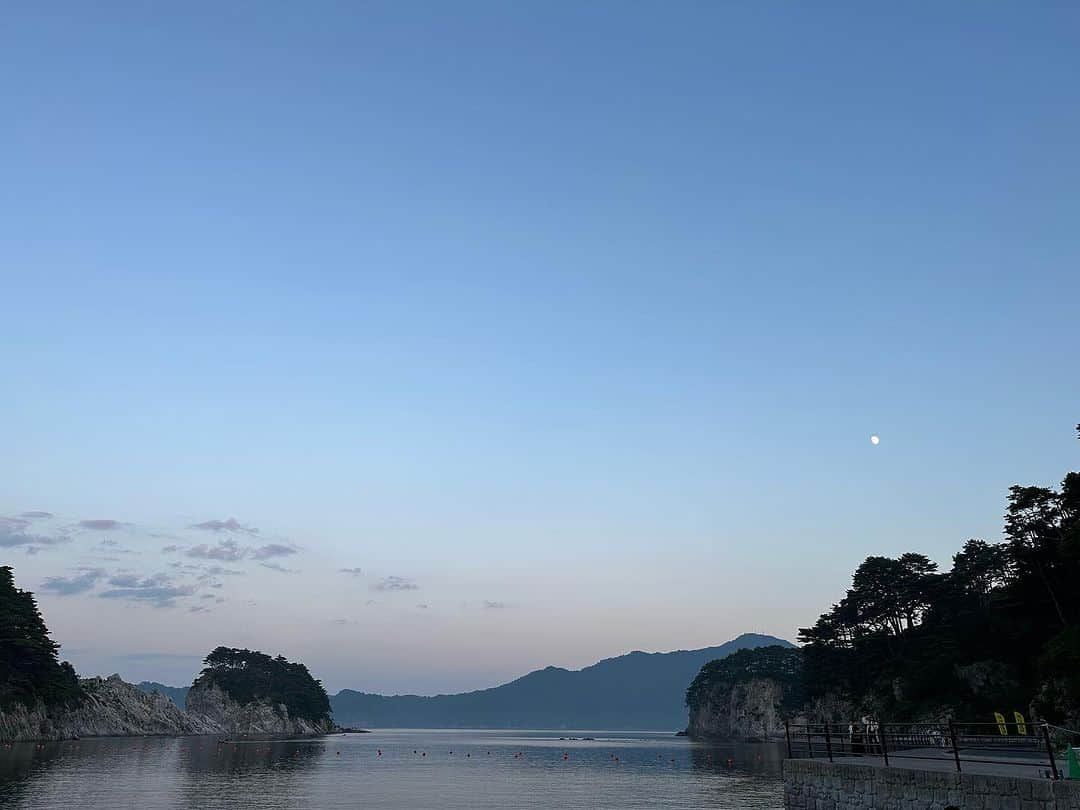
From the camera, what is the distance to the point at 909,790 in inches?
1015

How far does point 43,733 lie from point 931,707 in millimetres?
151093

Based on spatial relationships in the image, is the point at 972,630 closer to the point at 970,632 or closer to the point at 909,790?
the point at 970,632

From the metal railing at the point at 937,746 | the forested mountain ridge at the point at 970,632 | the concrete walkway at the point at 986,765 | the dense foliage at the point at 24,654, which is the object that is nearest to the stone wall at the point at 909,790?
the concrete walkway at the point at 986,765

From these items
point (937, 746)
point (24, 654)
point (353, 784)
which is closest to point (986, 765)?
point (937, 746)

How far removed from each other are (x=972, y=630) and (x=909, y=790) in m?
82.2

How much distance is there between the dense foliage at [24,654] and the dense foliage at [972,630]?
12692cm

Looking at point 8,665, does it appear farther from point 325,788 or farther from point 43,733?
point 325,788

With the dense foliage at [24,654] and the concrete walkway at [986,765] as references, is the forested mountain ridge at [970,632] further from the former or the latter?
the dense foliage at [24,654]

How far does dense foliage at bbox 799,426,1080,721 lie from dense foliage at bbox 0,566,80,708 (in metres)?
127

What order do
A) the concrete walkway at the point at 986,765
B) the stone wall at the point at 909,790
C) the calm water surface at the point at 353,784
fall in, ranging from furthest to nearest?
the calm water surface at the point at 353,784, the concrete walkway at the point at 986,765, the stone wall at the point at 909,790

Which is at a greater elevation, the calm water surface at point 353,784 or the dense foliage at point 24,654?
the dense foliage at point 24,654

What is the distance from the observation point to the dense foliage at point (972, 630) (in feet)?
212

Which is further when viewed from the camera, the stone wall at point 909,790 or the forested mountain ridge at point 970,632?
the forested mountain ridge at point 970,632

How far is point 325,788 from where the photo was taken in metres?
78.0
